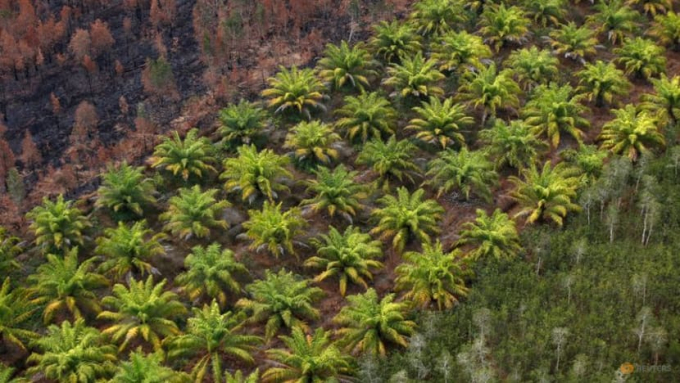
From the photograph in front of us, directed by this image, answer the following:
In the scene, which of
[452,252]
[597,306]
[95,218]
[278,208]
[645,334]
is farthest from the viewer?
[95,218]

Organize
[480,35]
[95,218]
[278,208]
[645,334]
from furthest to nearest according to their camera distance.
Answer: [480,35]
[95,218]
[278,208]
[645,334]

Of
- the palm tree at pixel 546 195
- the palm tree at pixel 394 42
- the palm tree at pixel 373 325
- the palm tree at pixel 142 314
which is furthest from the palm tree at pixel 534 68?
the palm tree at pixel 142 314

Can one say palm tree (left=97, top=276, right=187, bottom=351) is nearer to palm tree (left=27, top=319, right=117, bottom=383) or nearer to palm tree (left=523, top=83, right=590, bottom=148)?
palm tree (left=27, top=319, right=117, bottom=383)

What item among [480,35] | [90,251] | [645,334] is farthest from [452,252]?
[480,35]

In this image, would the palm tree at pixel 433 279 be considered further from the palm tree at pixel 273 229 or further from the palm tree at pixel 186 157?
the palm tree at pixel 186 157

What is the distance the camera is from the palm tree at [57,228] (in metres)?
31.4

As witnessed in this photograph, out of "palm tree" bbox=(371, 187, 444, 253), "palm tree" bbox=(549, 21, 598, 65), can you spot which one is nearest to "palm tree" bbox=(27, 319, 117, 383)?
"palm tree" bbox=(371, 187, 444, 253)

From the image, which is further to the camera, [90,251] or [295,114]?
[295,114]

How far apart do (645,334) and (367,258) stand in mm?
12166

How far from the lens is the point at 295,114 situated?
40.1 metres

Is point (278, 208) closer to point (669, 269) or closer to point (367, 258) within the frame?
point (367, 258)

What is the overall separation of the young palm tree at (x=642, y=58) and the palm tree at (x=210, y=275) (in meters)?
27.6

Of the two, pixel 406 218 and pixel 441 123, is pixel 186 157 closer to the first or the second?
pixel 406 218

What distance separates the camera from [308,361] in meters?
24.7
